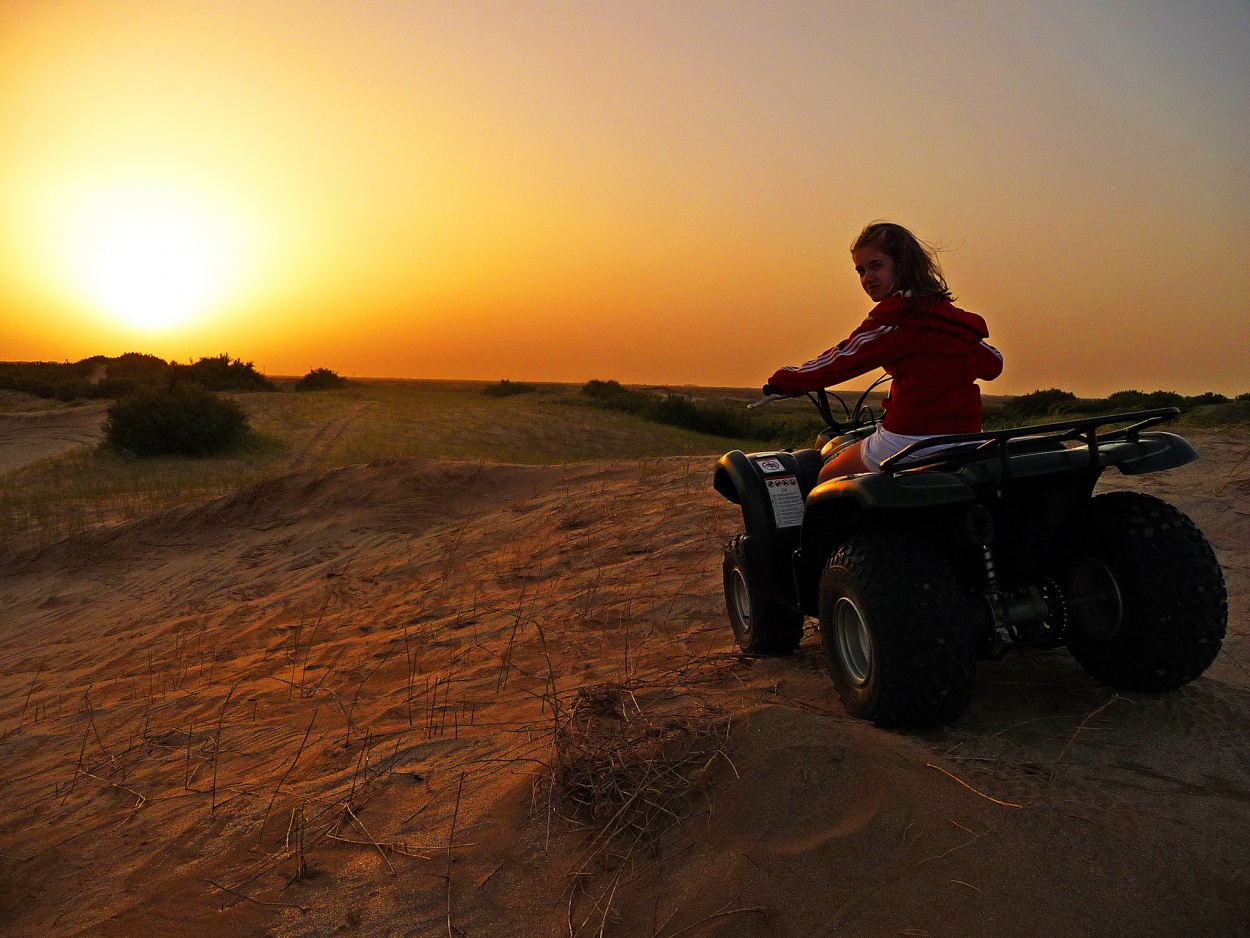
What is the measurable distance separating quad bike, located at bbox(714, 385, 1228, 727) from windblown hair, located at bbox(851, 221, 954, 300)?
586 mm

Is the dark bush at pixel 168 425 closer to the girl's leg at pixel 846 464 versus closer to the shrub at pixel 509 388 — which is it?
the girl's leg at pixel 846 464

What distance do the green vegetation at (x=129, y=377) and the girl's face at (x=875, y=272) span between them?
31451 mm

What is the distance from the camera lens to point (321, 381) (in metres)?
46.2

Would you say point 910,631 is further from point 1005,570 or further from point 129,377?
point 129,377

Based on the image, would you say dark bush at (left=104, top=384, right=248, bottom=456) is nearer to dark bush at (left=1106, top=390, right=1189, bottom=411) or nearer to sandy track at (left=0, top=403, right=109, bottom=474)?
sandy track at (left=0, top=403, right=109, bottom=474)

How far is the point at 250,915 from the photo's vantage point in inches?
110

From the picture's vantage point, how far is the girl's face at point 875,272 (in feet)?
11.6

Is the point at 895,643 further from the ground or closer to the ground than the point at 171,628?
further from the ground

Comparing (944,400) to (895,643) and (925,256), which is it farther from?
(895,643)

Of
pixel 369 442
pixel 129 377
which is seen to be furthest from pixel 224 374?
pixel 369 442

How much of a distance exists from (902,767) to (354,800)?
200cm

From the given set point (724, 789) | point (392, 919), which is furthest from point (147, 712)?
point (724, 789)

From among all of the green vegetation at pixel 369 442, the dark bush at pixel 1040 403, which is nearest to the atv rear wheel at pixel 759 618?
the green vegetation at pixel 369 442

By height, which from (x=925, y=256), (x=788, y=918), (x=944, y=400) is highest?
(x=925, y=256)
